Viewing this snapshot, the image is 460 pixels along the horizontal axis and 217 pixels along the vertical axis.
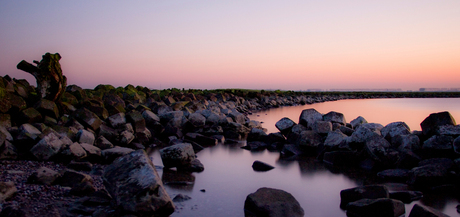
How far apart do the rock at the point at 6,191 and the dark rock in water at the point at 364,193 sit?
3.57 m

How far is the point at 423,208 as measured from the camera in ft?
9.24

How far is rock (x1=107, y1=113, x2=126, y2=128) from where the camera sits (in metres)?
7.19

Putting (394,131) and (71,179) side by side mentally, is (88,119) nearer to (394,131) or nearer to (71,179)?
(71,179)

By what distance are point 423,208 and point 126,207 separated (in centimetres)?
270

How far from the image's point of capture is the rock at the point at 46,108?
6.56 m

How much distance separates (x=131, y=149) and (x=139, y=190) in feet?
8.72

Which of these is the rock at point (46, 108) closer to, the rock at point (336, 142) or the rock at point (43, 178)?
the rock at point (43, 178)

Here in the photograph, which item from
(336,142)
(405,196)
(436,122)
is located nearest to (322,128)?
(336,142)

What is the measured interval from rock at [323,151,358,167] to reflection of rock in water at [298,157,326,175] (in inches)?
8.5

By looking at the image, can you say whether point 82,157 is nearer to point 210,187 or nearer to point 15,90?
point 210,187

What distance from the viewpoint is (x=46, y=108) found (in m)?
6.62

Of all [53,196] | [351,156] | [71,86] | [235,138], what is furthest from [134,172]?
[71,86]

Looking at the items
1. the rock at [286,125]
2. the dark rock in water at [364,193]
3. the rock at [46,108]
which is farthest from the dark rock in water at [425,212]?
the rock at [46,108]

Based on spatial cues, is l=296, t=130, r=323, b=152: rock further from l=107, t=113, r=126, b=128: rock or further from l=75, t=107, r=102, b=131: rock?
l=75, t=107, r=102, b=131: rock
